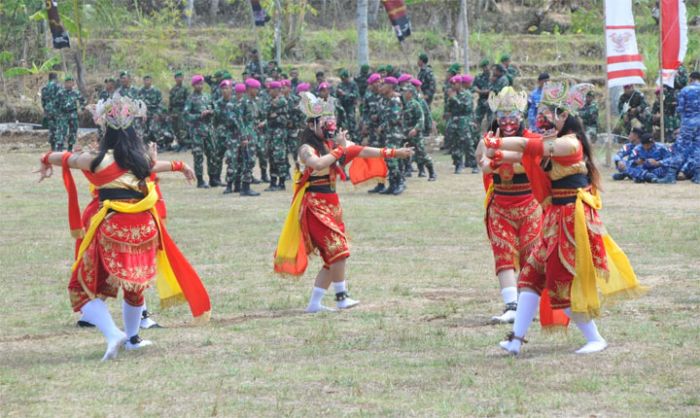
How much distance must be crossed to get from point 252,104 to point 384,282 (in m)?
9.50

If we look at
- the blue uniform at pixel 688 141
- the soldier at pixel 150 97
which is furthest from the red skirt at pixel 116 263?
the soldier at pixel 150 97

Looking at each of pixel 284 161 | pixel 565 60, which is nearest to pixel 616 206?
pixel 284 161

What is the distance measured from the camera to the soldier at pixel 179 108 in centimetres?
2869

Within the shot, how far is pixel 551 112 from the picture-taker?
8133 mm

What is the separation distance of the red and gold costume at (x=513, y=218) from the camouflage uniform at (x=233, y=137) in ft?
37.1

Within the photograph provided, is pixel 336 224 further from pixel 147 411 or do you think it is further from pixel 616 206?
pixel 616 206

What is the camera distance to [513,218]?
370 inches

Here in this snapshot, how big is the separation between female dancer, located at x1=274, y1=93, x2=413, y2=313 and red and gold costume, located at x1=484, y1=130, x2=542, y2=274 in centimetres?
118

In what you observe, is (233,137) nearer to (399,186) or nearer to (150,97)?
(399,186)

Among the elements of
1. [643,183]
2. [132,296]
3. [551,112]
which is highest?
[551,112]

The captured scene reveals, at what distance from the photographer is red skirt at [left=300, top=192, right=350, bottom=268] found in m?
10.0

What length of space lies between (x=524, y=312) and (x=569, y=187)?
2.83 ft

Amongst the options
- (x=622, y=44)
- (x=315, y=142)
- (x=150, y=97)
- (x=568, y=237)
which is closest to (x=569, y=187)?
(x=568, y=237)

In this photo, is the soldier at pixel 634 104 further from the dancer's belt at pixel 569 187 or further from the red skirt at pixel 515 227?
the dancer's belt at pixel 569 187
